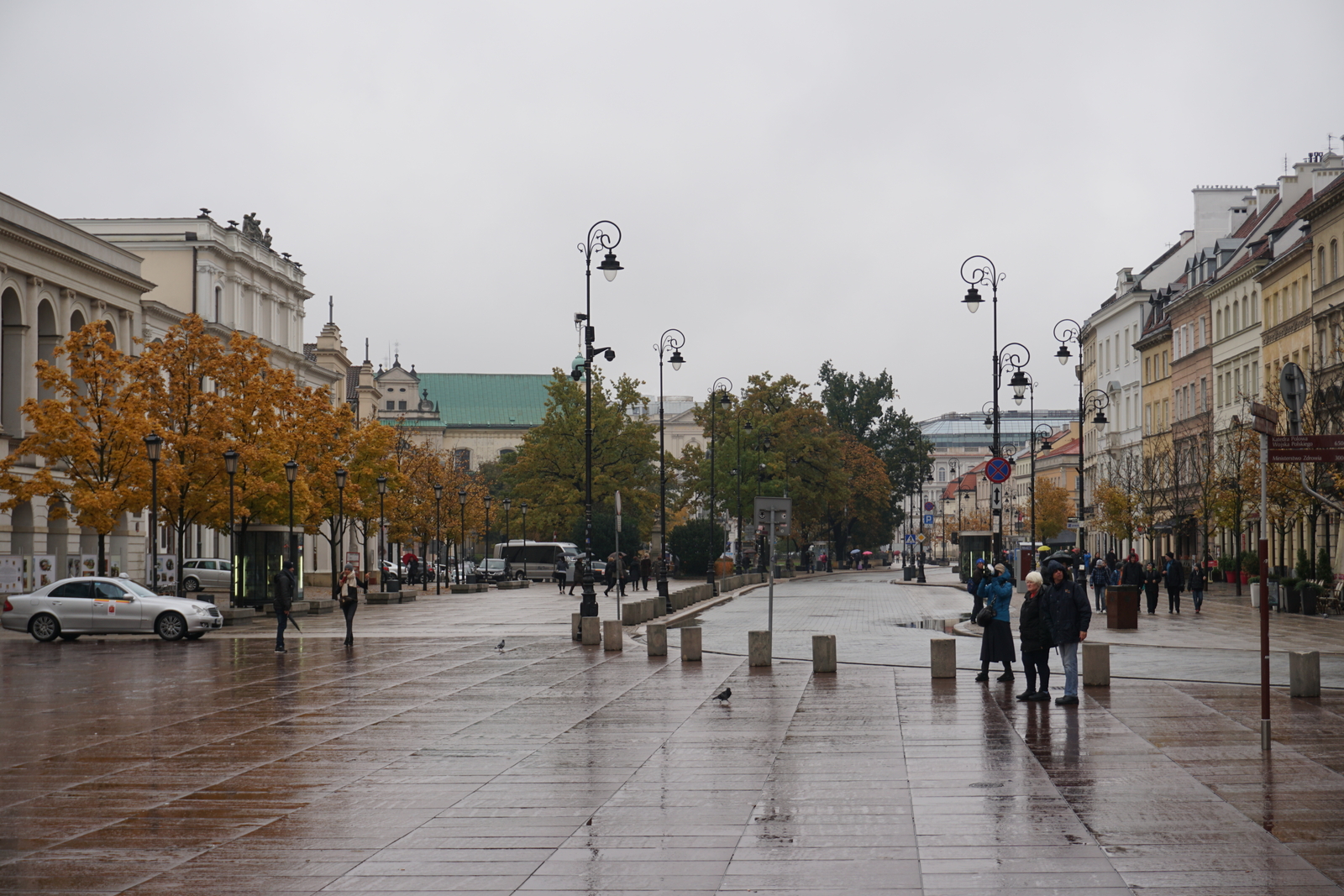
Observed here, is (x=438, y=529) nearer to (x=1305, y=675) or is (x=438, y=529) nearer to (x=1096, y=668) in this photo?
(x=1096, y=668)

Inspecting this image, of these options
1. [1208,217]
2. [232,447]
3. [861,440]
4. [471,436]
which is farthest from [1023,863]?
[471,436]

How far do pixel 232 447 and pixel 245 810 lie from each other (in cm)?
3634

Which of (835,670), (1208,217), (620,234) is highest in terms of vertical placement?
(1208,217)

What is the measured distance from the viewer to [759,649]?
2288 cm

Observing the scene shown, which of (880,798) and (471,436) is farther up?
(471,436)

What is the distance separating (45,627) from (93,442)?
1182 cm

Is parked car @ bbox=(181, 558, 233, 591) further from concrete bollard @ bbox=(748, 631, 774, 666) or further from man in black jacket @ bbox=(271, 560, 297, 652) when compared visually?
concrete bollard @ bbox=(748, 631, 774, 666)

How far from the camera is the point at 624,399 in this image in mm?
90438

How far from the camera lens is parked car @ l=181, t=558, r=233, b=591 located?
62.8 meters

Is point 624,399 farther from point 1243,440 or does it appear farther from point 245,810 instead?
point 245,810

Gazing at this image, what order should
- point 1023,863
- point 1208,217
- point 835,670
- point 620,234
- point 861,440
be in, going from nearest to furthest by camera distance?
point 1023,863 < point 835,670 < point 620,234 < point 1208,217 < point 861,440

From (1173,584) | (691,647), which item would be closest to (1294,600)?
(1173,584)

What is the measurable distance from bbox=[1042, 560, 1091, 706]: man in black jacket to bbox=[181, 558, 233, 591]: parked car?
5132 cm

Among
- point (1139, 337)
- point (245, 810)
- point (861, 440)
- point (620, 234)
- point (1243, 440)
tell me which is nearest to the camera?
point (245, 810)
